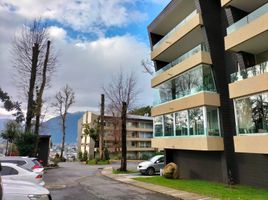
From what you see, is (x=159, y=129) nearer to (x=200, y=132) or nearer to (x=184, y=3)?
(x=200, y=132)

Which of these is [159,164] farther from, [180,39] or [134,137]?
[134,137]

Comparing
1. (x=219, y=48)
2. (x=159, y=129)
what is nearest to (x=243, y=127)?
(x=219, y=48)

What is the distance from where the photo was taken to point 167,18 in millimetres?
26594

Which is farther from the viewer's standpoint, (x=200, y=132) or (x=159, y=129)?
(x=159, y=129)

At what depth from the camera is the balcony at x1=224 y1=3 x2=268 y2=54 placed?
1527cm

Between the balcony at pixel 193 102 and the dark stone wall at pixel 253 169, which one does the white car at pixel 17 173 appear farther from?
the dark stone wall at pixel 253 169

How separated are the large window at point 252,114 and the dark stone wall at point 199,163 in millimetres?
3736

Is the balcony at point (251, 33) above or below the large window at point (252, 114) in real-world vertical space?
above

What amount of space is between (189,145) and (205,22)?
8835mm

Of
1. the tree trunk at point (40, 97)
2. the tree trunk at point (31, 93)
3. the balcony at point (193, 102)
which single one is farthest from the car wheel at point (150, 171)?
the tree trunk at point (31, 93)

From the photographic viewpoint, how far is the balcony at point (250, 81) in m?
14.9

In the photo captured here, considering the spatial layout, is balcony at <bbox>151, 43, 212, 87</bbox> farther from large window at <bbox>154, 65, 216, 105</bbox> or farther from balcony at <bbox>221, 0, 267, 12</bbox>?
balcony at <bbox>221, 0, 267, 12</bbox>

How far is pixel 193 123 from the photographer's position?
20.6 m

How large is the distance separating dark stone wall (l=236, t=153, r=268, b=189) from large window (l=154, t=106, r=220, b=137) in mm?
2360
